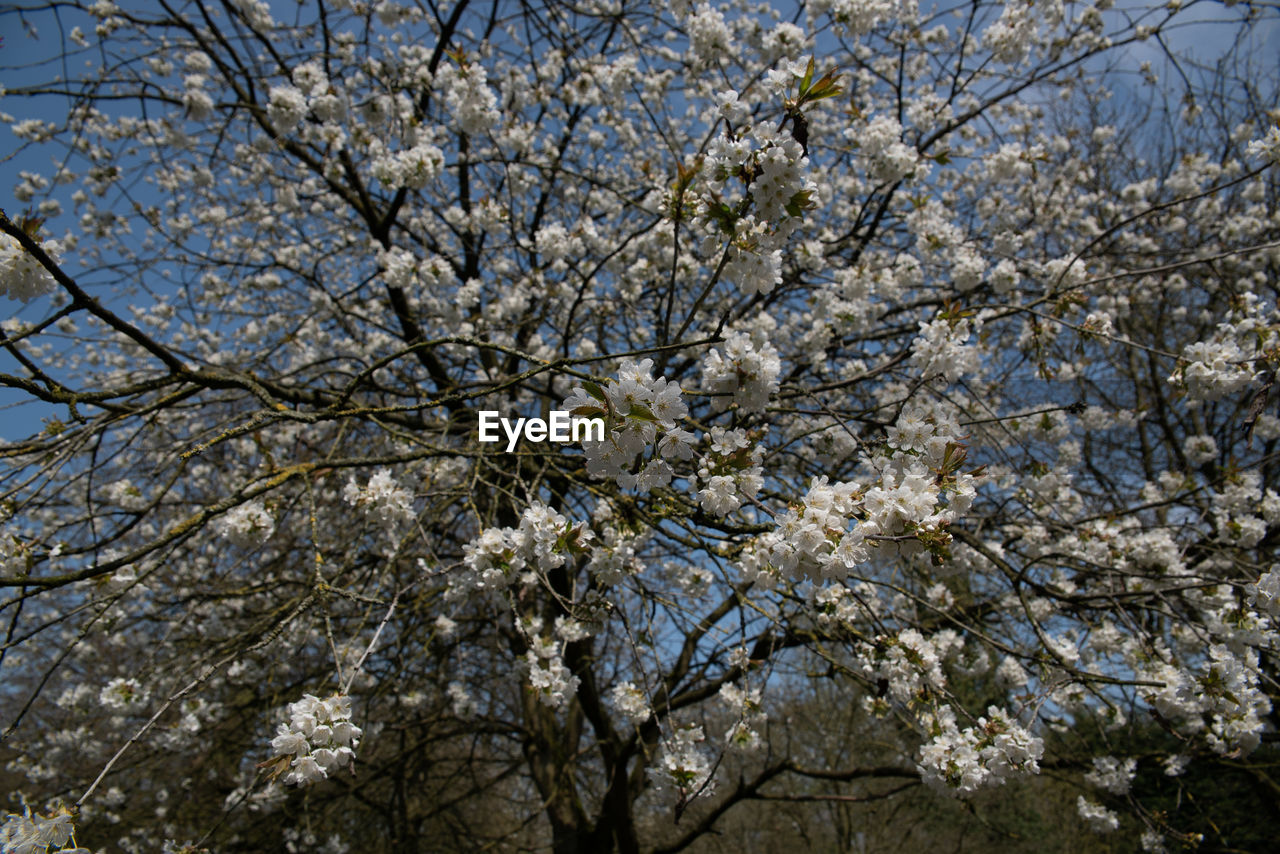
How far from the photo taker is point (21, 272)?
2041 mm

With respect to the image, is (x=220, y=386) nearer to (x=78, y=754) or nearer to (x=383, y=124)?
(x=383, y=124)

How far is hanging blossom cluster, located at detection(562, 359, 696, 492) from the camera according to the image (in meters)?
1.43

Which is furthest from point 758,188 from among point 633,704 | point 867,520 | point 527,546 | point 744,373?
point 633,704

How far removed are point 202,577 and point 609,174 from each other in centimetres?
590

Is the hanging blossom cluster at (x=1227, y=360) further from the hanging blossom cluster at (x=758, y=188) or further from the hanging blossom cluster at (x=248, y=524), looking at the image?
the hanging blossom cluster at (x=248, y=524)

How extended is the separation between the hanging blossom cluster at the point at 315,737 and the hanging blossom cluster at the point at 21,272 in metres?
1.68

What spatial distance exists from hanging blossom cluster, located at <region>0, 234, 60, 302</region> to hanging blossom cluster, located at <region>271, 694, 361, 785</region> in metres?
1.68

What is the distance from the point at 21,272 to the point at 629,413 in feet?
7.20

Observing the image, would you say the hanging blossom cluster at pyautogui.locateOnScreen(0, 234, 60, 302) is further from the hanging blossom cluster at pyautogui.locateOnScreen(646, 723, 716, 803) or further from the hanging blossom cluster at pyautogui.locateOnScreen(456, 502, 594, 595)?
the hanging blossom cluster at pyautogui.locateOnScreen(646, 723, 716, 803)

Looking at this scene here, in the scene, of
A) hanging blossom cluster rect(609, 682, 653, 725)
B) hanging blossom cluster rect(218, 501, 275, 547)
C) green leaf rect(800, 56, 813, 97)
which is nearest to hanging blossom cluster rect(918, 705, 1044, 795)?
hanging blossom cluster rect(609, 682, 653, 725)

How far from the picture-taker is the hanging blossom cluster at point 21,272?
6.55 feet

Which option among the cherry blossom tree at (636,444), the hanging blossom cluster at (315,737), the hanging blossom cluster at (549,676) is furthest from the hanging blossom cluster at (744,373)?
the hanging blossom cluster at (549,676)

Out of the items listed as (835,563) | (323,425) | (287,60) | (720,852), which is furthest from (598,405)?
(720,852)

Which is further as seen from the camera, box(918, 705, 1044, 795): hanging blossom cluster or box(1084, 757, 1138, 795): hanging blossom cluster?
box(1084, 757, 1138, 795): hanging blossom cluster
